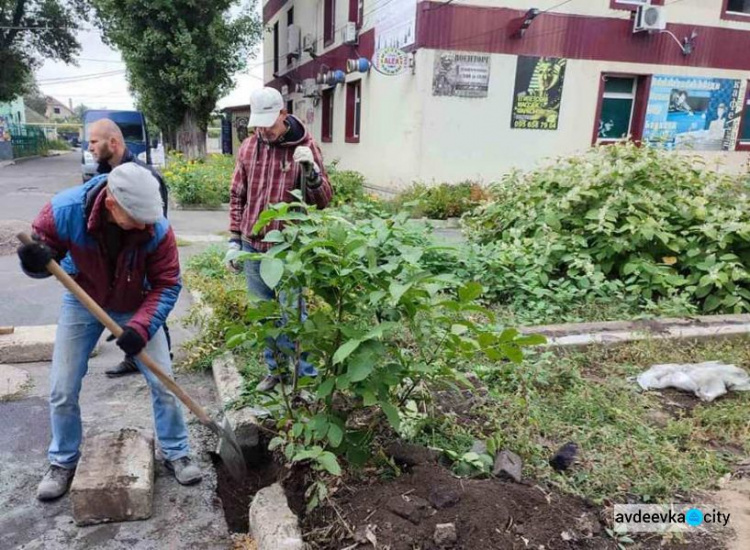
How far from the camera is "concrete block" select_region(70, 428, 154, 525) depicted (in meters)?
2.48

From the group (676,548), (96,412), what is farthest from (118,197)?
(676,548)

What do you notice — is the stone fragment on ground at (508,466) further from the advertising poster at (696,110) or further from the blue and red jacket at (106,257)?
the advertising poster at (696,110)

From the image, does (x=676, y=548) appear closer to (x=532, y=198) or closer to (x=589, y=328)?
(x=589, y=328)

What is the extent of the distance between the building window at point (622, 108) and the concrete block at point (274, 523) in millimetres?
12377

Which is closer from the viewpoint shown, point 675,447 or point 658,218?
point 675,447

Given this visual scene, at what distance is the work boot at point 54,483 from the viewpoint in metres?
2.66

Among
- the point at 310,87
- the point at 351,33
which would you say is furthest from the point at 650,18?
the point at 310,87

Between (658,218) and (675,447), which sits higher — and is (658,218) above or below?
above

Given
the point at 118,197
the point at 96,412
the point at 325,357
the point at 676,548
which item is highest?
the point at 118,197

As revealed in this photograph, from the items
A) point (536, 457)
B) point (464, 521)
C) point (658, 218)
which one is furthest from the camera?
point (658, 218)

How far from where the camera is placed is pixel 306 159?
3.28m

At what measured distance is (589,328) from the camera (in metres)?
4.44

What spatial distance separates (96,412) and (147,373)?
1076 mm

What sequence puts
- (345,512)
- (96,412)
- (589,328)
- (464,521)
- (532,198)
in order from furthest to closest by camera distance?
(532,198) < (589,328) < (96,412) < (345,512) < (464,521)
